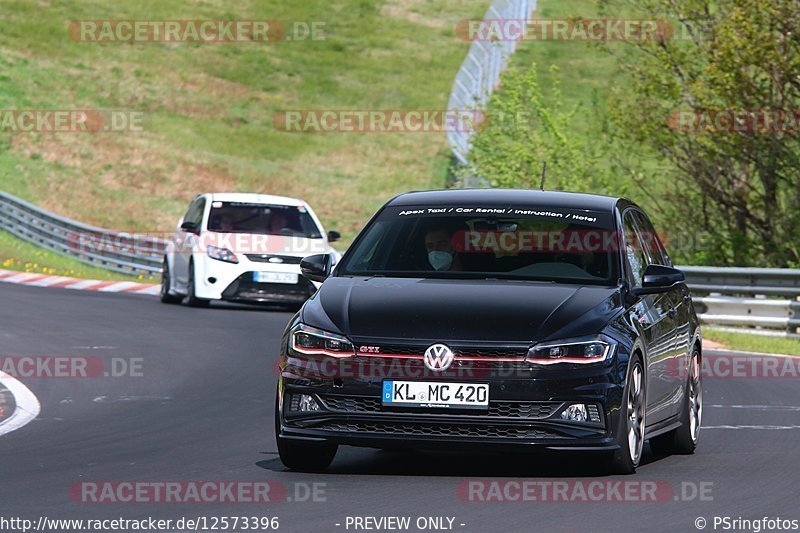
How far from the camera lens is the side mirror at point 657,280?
9.74m

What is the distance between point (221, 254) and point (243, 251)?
1.01 ft

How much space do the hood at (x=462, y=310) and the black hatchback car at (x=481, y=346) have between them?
10 millimetres

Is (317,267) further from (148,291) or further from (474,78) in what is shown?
(474,78)

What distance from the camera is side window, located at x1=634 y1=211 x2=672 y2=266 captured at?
10930 millimetres

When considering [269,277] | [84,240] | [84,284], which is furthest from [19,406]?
[84,240]

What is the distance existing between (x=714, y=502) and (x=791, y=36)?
1951 cm

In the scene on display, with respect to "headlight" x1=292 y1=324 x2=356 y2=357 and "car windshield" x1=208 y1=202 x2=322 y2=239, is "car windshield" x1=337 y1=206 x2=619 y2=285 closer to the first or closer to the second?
"headlight" x1=292 y1=324 x2=356 y2=357

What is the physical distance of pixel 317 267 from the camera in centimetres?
1004

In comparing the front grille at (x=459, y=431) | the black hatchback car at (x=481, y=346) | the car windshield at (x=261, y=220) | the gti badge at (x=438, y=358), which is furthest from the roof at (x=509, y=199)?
the car windshield at (x=261, y=220)

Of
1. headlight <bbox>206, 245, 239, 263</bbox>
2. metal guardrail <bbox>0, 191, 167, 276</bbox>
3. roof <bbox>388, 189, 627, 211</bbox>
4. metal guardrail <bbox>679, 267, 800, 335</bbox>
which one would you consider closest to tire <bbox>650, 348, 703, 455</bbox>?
roof <bbox>388, 189, 627, 211</bbox>

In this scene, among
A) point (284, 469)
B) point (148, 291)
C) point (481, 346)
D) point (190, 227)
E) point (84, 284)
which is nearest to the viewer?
point (481, 346)

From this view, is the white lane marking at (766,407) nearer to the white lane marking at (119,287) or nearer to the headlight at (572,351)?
the headlight at (572,351)

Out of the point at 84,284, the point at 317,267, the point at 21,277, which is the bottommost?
the point at 21,277

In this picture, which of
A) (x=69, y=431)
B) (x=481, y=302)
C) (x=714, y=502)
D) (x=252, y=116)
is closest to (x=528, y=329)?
(x=481, y=302)
